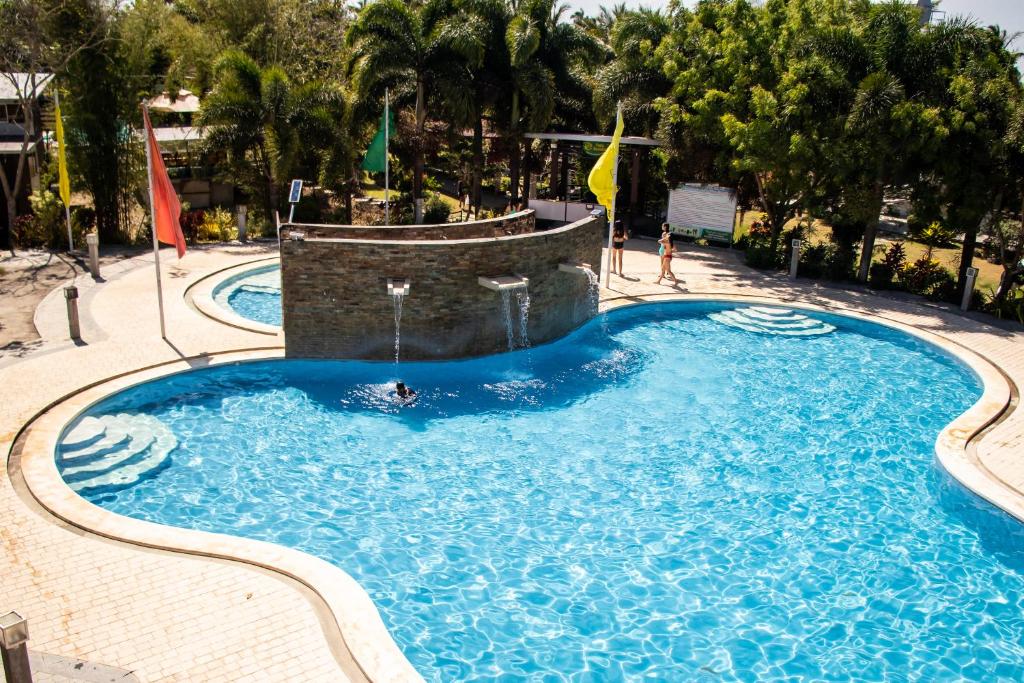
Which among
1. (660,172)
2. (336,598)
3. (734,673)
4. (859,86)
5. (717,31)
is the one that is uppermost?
(717,31)

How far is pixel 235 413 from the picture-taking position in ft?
46.2

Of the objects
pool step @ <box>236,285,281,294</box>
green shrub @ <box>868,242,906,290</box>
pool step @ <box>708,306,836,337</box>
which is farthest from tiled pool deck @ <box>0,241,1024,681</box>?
green shrub @ <box>868,242,906,290</box>

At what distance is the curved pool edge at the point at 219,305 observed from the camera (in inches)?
696

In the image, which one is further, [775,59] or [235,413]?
[775,59]

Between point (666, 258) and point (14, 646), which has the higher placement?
point (666, 258)

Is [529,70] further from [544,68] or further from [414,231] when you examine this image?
[414,231]

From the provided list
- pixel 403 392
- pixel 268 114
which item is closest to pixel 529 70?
pixel 268 114

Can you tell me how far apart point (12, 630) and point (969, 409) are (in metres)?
15.2

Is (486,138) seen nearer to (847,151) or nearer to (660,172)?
(660,172)

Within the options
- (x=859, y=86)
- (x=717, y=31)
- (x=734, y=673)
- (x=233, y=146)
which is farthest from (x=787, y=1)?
(x=734, y=673)

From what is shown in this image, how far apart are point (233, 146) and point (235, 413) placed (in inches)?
634

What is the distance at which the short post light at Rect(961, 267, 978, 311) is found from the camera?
21.0 metres

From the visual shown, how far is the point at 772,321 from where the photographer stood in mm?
20688

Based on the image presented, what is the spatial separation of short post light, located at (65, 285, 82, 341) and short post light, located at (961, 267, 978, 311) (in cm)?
2078
